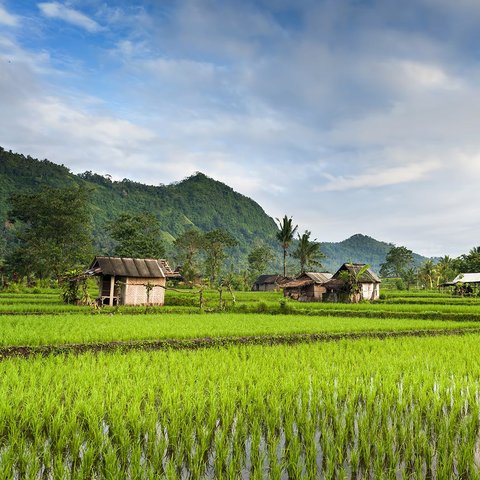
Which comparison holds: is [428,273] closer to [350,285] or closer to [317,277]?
[317,277]

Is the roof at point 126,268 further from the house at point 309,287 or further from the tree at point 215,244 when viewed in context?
the tree at point 215,244

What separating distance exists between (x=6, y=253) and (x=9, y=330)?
5925 cm

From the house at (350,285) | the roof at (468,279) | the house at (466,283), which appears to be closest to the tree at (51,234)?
the house at (350,285)

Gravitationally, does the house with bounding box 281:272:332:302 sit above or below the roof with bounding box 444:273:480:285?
below

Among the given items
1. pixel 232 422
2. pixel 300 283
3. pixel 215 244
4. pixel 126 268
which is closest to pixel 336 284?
pixel 300 283

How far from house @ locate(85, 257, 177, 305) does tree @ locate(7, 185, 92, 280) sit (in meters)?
16.2

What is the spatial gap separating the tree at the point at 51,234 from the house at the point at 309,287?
1922cm

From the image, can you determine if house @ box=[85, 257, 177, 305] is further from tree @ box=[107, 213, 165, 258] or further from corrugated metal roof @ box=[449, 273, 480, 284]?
corrugated metal roof @ box=[449, 273, 480, 284]

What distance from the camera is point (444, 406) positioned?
5.80 meters

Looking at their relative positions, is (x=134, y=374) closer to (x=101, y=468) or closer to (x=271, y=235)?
(x=101, y=468)

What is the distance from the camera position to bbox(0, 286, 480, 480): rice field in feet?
12.6

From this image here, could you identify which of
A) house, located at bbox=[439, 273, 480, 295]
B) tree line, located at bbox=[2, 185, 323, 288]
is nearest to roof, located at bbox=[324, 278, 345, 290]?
tree line, located at bbox=[2, 185, 323, 288]

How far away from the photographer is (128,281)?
2472 cm

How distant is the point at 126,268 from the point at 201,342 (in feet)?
48.5
